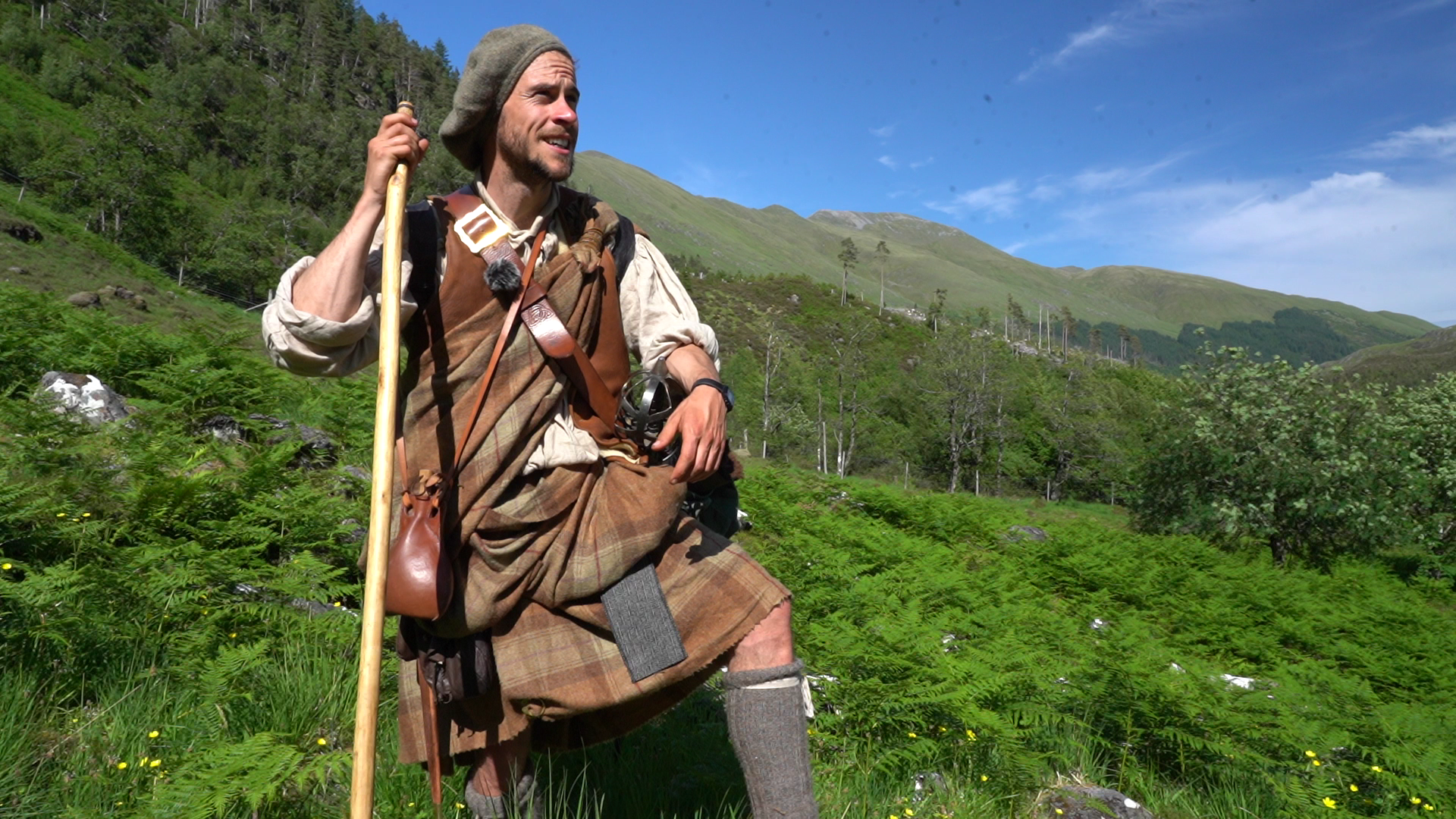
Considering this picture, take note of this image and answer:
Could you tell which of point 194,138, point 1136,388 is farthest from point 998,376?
point 194,138

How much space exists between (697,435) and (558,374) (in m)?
0.53

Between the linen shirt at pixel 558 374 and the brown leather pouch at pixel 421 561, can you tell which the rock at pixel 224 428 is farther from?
the brown leather pouch at pixel 421 561

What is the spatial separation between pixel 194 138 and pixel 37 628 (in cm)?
7415

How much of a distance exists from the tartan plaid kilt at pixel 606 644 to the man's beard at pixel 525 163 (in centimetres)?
109

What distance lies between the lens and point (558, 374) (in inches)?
93.4

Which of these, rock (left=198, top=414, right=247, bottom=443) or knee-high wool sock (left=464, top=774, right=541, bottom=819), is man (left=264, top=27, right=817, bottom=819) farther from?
rock (left=198, top=414, right=247, bottom=443)

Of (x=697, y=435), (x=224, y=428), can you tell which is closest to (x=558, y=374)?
(x=697, y=435)

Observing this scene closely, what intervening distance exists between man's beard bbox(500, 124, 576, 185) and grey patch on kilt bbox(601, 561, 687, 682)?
1.17 metres

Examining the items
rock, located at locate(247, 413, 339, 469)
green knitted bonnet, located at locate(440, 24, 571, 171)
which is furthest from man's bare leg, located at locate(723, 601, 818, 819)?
rock, located at locate(247, 413, 339, 469)

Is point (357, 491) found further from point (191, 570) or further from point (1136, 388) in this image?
point (1136, 388)

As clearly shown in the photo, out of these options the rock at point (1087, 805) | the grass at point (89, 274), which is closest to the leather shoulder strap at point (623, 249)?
the rock at point (1087, 805)

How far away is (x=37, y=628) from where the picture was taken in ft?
9.98

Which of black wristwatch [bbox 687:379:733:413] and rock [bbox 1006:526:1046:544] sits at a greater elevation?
black wristwatch [bbox 687:379:733:413]

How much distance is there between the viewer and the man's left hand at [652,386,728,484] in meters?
2.09
